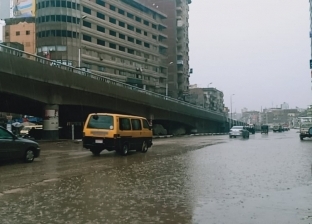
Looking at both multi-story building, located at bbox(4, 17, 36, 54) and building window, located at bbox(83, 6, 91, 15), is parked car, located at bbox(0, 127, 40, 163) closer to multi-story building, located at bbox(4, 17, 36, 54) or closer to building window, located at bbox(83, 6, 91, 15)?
building window, located at bbox(83, 6, 91, 15)

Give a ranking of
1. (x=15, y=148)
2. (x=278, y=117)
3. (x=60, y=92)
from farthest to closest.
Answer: (x=278, y=117) → (x=60, y=92) → (x=15, y=148)

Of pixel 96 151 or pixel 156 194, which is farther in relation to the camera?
pixel 96 151

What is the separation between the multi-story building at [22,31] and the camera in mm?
87625

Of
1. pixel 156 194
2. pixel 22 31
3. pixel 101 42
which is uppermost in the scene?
pixel 22 31

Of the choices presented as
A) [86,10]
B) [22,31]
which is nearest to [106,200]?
[86,10]

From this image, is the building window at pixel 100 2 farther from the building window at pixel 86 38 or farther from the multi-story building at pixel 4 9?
the multi-story building at pixel 4 9

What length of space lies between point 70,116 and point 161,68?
54.5 m

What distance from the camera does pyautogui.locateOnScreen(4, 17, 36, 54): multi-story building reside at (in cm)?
8762

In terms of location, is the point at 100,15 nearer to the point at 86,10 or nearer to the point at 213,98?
the point at 86,10

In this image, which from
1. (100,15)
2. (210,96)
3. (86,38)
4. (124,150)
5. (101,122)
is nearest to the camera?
(101,122)

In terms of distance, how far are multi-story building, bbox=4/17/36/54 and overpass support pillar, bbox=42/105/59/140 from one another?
59.7 metres

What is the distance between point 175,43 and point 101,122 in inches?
3447

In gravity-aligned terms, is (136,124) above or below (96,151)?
above

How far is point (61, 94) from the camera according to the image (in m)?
32.3
